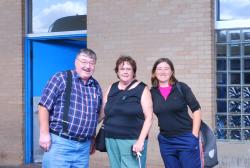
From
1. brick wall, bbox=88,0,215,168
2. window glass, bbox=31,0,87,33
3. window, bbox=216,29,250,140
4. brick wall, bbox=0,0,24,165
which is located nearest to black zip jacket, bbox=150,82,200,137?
brick wall, bbox=88,0,215,168

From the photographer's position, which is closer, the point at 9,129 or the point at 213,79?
the point at 213,79

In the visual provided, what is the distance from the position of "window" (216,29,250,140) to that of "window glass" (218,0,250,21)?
204 mm

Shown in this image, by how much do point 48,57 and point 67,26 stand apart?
779 mm

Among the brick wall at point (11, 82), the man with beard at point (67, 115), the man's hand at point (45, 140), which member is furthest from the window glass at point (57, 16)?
the man's hand at point (45, 140)

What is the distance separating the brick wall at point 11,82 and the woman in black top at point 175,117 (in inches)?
165

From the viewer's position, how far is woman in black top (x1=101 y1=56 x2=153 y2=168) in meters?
4.96

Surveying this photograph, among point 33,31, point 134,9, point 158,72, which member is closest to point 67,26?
point 33,31

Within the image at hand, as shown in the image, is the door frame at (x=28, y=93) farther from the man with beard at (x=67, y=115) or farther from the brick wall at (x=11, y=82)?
the man with beard at (x=67, y=115)

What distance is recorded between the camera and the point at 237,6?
7.41 m

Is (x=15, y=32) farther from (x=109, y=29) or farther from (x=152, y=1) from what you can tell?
(x=152, y=1)

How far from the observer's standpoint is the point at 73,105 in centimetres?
469

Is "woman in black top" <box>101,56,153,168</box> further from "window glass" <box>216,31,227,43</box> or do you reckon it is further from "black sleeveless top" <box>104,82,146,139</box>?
"window glass" <box>216,31,227,43</box>

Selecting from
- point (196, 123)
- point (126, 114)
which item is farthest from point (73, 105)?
point (196, 123)

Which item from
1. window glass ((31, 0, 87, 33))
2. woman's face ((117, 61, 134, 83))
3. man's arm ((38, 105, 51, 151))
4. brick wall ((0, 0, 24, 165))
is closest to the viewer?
man's arm ((38, 105, 51, 151))
